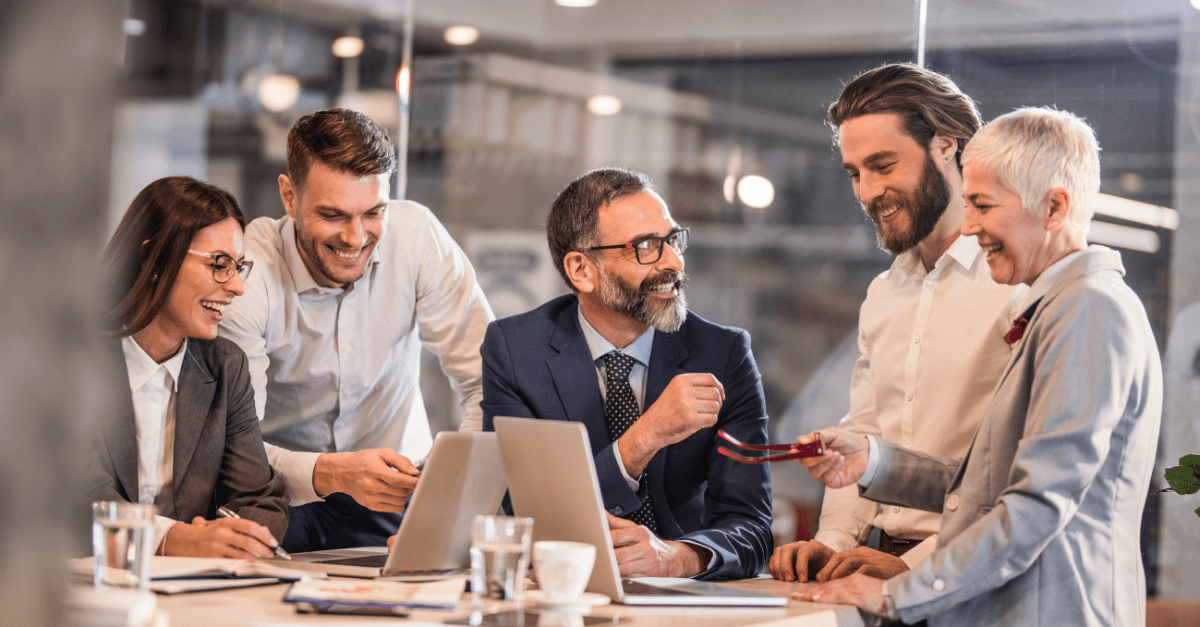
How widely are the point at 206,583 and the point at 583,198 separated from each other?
1.25 meters

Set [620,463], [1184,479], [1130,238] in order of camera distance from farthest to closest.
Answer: [1130,238]
[1184,479]
[620,463]

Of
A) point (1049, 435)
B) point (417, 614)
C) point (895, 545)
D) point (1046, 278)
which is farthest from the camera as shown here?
point (895, 545)

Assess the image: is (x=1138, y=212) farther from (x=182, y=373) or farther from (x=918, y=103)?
(x=182, y=373)

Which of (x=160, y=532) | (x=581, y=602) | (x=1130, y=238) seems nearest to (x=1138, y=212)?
(x=1130, y=238)

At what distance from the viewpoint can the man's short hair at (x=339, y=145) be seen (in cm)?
246

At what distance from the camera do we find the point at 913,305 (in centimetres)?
221

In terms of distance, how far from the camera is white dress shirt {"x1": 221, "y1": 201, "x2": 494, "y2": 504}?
256 cm

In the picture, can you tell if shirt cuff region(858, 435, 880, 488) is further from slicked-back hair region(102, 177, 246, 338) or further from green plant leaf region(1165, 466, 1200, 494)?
slicked-back hair region(102, 177, 246, 338)

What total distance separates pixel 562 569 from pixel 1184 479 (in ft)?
5.21

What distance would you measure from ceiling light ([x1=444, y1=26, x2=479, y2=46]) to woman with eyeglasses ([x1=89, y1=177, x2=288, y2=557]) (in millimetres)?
3811

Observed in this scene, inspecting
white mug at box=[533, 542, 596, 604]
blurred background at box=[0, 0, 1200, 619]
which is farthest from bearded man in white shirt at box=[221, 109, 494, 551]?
Answer: blurred background at box=[0, 0, 1200, 619]

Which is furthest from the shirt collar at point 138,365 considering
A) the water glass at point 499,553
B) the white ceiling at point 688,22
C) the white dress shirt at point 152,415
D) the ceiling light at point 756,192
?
the ceiling light at point 756,192

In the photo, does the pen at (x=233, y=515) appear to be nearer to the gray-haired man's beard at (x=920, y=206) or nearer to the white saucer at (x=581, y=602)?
the white saucer at (x=581, y=602)

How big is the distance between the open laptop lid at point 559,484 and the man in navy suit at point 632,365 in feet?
1.25
